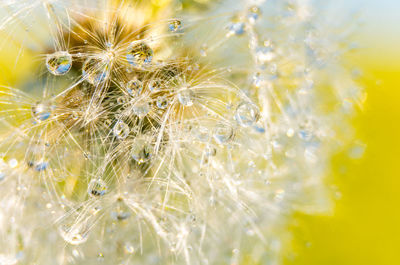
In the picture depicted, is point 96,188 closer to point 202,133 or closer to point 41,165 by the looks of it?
point 41,165

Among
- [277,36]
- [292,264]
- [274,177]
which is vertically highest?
[277,36]

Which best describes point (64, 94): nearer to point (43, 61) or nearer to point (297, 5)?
point (43, 61)

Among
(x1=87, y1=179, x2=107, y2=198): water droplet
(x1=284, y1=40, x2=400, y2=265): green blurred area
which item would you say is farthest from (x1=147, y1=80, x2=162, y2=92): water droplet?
(x1=284, y1=40, x2=400, y2=265): green blurred area

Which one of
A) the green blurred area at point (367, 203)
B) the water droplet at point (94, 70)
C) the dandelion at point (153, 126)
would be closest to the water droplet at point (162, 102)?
the dandelion at point (153, 126)

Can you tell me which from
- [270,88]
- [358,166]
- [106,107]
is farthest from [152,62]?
[358,166]

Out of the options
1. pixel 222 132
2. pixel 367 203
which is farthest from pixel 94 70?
pixel 367 203

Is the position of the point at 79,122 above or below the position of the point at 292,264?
above

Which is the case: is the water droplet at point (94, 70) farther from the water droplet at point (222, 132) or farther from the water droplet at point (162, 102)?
the water droplet at point (222, 132)
